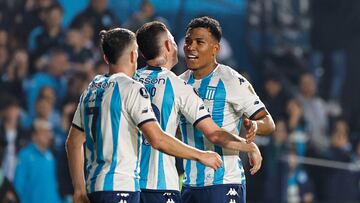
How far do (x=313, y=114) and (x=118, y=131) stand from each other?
8.79 m

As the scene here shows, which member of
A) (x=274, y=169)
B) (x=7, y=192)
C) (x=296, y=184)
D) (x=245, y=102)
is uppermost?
(x=245, y=102)

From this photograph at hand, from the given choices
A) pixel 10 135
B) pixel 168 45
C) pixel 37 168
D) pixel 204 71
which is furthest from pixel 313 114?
pixel 168 45

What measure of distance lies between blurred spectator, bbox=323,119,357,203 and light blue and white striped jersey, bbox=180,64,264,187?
7.41m

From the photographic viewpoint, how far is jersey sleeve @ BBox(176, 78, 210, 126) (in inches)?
250

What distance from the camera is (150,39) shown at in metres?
6.61

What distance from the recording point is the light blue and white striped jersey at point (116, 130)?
5906mm

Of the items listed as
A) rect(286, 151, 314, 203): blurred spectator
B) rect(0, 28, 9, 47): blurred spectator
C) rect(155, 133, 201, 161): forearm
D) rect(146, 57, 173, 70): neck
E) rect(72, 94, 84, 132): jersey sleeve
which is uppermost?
rect(0, 28, 9, 47): blurred spectator

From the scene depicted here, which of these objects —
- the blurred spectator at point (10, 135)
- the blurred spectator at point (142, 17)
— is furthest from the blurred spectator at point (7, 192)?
the blurred spectator at point (142, 17)

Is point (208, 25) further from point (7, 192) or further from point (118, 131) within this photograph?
point (7, 192)

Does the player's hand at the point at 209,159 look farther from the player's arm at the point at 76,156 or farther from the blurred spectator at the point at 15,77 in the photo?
the blurred spectator at the point at 15,77

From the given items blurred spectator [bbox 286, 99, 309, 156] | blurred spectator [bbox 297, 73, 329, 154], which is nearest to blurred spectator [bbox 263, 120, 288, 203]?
blurred spectator [bbox 286, 99, 309, 156]

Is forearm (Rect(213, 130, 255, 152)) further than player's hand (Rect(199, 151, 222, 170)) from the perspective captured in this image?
Yes

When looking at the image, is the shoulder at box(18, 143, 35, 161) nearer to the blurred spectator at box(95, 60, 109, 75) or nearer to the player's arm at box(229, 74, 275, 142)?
the blurred spectator at box(95, 60, 109, 75)

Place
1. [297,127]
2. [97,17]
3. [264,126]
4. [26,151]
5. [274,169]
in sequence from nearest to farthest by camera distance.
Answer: [264,126] < [26,151] < [97,17] < [274,169] < [297,127]
